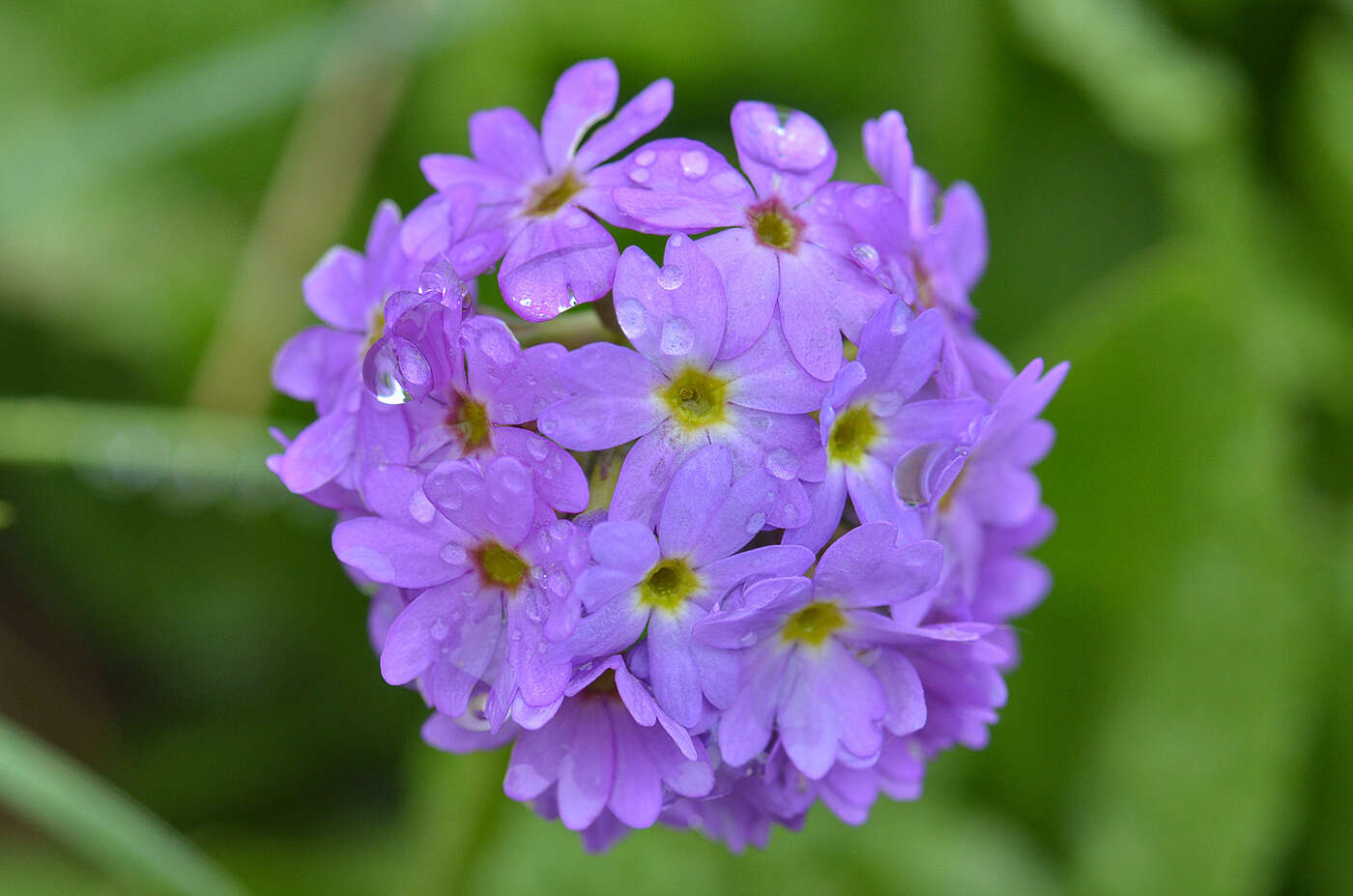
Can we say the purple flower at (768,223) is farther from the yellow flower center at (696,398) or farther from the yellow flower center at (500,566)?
the yellow flower center at (500,566)

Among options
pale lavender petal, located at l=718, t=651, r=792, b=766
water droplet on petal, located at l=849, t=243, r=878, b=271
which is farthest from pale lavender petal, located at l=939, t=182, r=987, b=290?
pale lavender petal, located at l=718, t=651, r=792, b=766

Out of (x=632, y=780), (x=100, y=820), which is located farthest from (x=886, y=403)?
(x=100, y=820)

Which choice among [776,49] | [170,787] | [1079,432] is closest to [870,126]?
[1079,432]

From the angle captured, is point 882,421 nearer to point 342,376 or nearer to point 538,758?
point 538,758

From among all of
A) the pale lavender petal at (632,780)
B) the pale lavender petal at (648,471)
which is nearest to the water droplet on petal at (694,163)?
the pale lavender petal at (648,471)

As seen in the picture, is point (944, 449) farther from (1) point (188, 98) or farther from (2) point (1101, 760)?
(1) point (188, 98)
